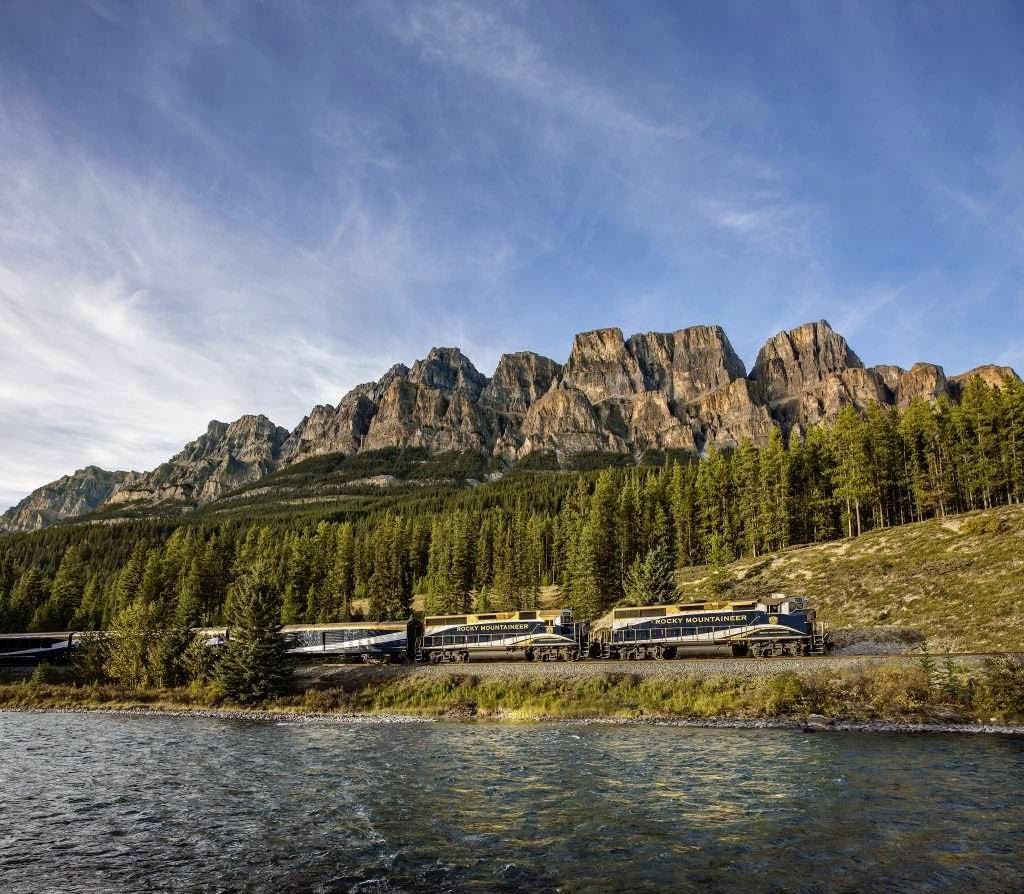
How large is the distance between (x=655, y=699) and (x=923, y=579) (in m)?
34.2

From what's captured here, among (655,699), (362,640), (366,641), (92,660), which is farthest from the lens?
(362,640)

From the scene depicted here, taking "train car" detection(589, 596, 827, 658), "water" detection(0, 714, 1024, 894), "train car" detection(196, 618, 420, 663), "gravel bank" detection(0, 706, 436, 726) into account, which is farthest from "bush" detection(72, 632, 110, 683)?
"train car" detection(589, 596, 827, 658)

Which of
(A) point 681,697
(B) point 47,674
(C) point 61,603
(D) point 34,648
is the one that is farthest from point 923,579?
(C) point 61,603

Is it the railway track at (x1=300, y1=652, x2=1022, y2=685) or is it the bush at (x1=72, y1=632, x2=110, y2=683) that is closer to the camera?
the railway track at (x1=300, y1=652, x2=1022, y2=685)

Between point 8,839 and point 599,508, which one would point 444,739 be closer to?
point 8,839

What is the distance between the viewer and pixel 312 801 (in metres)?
25.0

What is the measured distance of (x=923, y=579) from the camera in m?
62.0

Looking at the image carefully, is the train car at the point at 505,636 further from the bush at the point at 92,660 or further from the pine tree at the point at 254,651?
the bush at the point at 92,660

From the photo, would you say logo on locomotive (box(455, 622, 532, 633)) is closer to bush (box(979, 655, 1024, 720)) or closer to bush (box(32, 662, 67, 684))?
bush (box(979, 655, 1024, 720))

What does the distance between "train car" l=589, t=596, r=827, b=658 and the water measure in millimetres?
19759

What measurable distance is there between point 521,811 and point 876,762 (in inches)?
631

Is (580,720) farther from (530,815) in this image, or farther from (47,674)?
(47,674)

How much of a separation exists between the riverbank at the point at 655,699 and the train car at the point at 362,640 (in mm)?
10947

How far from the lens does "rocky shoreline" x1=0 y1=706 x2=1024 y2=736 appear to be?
3525 centimetres
